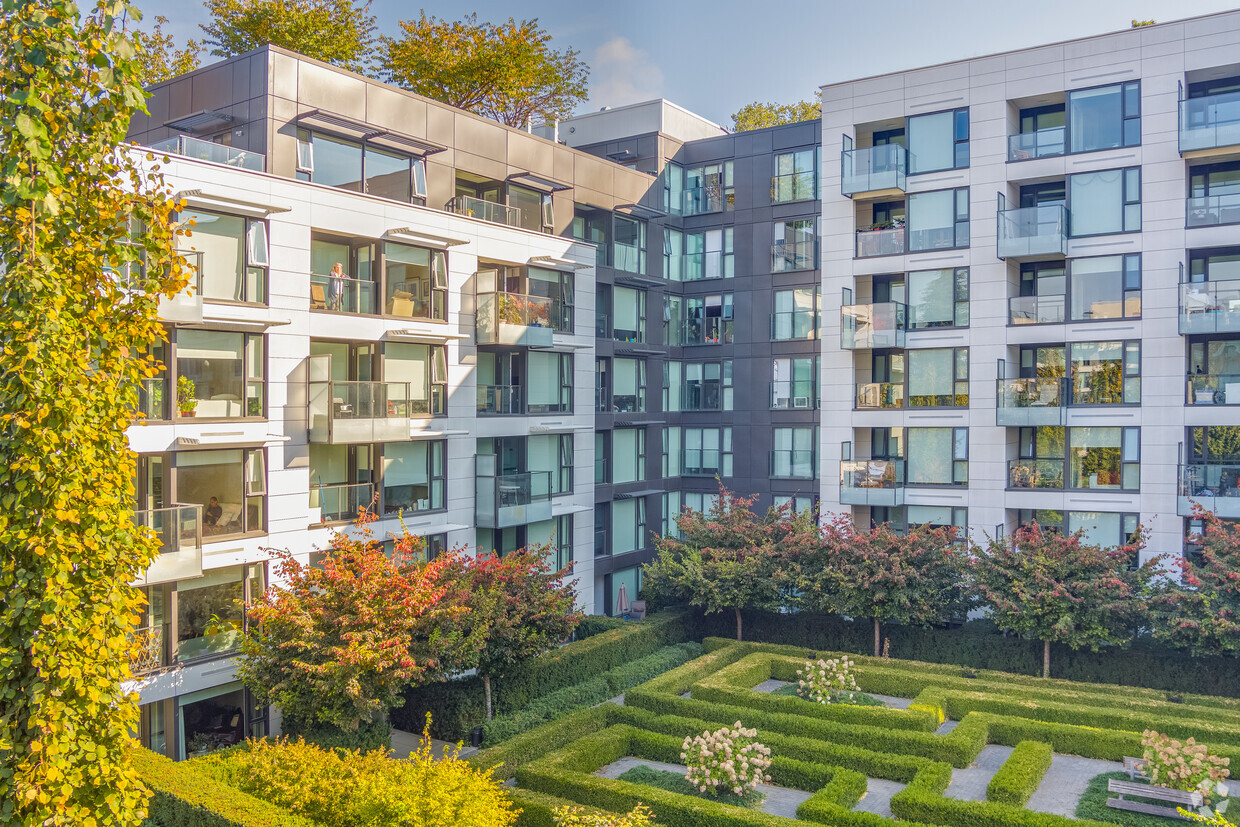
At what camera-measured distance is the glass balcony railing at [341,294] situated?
23.9 m

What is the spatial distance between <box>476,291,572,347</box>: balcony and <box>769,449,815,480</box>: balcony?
11603 mm

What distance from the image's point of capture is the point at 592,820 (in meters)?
14.5

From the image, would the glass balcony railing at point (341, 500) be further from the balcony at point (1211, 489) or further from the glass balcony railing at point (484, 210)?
the balcony at point (1211, 489)

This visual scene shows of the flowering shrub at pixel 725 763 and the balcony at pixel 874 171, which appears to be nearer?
the flowering shrub at pixel 725 763

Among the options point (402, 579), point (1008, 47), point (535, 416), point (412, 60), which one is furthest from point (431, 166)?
point (1008, 47)

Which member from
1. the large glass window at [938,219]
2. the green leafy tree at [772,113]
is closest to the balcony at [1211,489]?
the large glass window at [938,219]

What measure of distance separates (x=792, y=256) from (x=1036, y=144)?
965cm

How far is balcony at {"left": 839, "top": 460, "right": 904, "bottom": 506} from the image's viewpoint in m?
31.9

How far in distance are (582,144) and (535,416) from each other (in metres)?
15.5

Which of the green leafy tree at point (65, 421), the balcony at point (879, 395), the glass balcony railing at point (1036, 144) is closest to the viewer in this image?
the green leafy tree at point (65, 421)

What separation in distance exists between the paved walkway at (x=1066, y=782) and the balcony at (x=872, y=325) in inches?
604

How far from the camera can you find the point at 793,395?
121 ft

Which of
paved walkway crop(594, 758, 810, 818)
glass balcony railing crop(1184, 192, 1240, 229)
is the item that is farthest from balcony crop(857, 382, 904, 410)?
paved walkway crop(594, 758, 810, 818)

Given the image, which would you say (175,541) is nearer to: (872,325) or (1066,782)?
(1066,782)
